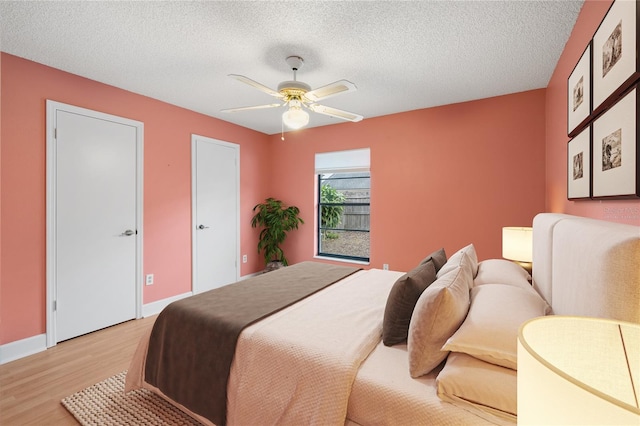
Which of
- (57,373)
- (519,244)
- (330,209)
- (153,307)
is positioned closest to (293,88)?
(519,244)

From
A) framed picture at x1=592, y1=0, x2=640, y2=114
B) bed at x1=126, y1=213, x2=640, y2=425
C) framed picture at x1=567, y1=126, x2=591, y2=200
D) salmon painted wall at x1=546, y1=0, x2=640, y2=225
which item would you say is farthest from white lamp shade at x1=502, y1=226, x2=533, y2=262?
framed picture at x1=592, y1=0, x2=640, y2=114

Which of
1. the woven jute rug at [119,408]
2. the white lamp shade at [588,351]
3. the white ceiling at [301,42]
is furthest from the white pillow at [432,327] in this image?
the white ceiling at [301,42]

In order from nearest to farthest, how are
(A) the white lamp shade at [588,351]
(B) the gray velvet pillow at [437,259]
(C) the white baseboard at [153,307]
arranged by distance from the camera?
(A) the white lamp shade at [588,351] → (B) the gray velvet pillow at [437,259] → (C) the white baseboard at [153,307]

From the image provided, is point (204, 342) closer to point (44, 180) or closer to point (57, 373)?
point (57, 373)

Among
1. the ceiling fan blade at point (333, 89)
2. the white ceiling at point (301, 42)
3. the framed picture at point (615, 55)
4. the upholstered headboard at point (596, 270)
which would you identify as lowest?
the upholstered headboard at point (596, 270)

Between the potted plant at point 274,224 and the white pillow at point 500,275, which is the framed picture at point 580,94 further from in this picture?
the potted plant at point 274,224

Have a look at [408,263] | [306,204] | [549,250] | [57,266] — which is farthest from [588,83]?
[57,266]

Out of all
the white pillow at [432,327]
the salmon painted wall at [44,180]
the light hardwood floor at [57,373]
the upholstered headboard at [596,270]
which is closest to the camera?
the upholstered headboard at [596,270]

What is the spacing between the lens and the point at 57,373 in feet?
7.42

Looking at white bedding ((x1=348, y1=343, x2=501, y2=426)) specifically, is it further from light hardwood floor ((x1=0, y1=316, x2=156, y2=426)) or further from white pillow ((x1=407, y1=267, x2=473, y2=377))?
light hardwood floor ((x1=0, y1=316, x2=156, y2=426))

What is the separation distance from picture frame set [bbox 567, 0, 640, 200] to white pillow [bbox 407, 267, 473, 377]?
773 mm

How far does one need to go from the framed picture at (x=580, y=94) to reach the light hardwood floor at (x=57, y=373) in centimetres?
339

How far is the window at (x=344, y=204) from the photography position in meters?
4.51

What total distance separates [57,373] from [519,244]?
3.97 m
